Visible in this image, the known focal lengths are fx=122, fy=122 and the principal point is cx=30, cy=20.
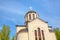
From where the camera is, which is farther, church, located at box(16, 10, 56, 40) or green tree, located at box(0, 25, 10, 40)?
green tree, located at box(0, 25, 10, 40)

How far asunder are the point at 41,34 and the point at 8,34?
6912 millimetres

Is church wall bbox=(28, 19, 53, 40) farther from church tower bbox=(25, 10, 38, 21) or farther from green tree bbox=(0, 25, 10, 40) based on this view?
green tree bbox=(0, 25, 10, 40)

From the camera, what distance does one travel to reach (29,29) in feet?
75.4

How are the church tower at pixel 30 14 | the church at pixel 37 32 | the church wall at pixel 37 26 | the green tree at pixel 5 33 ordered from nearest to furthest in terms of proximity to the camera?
1. the church at pixel 37 32
2. the church wall at pixel 37 26
3. the green tree at pixel 5 33
4. the church tower at pixel 30 14

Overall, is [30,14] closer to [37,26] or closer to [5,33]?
[37,26]

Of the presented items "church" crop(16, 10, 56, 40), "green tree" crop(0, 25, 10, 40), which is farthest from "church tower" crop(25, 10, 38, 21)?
"green tree" crop(0, 25, 10, 40)

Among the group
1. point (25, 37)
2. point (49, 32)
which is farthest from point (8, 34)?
point (49, 32)

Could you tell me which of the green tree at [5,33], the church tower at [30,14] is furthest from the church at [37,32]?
the church tower at [30,14]

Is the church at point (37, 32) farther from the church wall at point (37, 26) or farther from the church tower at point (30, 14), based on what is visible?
the church tower at point (30, 14)

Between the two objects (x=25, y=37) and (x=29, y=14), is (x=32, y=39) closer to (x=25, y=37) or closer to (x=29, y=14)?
(x=25, y=37)

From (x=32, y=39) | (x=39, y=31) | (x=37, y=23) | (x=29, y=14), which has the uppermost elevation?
(x=29, y=14)

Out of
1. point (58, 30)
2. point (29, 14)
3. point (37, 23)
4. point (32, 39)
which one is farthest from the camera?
point (58, 30)

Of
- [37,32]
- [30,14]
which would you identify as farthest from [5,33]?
[30,14]

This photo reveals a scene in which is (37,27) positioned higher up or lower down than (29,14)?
lower down
